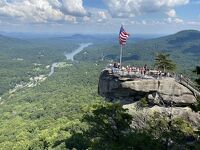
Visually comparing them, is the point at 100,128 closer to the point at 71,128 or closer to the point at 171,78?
the point at 171,78

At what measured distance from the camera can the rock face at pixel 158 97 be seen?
1662 inches

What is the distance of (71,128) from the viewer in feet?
361

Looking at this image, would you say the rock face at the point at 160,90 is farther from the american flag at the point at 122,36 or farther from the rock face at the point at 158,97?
the american flag at the point at 122,36

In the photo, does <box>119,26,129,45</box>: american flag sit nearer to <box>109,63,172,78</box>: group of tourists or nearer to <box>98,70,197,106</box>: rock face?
<box>109,63,172,78</box>: group of tourists

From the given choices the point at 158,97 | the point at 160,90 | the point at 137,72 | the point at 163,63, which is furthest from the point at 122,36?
the point at 158,97

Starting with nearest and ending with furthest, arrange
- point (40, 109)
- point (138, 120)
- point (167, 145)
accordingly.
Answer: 1. point (167, 145)
2. point (138, 120)
3. point (40, 109)

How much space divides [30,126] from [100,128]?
341 feet

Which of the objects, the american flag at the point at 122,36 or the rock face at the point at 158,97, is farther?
the american flag at the point at 122,36

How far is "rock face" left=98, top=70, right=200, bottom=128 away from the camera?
139 feet

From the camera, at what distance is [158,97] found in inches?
1708

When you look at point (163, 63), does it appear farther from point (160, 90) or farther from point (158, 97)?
point (158, 97)

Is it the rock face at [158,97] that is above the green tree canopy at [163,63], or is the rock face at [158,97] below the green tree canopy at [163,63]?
below

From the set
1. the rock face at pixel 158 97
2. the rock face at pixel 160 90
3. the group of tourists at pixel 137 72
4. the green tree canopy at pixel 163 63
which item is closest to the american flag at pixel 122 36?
the group of tourists at pixel 137 72

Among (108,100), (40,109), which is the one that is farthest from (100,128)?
(40,109)
